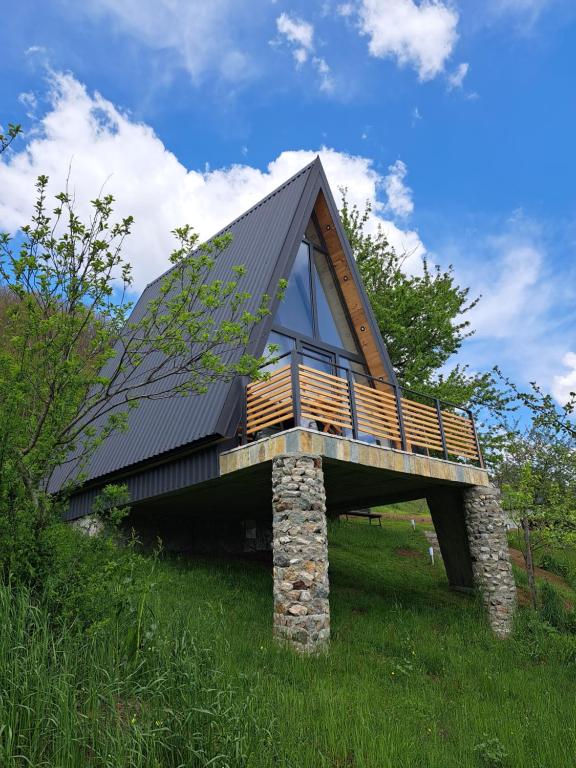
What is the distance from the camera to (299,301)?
12.7 m

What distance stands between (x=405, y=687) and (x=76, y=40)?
11289 millimetres

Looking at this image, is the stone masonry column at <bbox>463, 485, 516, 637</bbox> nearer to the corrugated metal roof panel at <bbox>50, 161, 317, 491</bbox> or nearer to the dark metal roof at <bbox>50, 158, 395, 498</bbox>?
the dark metal roof at <bbox>50, 158, 395, 498</bbox>

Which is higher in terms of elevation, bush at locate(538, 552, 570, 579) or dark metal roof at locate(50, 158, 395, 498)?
dark metal roof at locate(50, 158, 395, 498)

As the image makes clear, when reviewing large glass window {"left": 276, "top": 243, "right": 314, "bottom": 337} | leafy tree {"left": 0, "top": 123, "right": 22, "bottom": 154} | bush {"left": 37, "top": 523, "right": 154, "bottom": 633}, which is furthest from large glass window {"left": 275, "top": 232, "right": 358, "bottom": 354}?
bush {"left": 37, "top": 523, "right": 154, "bottom": 633}

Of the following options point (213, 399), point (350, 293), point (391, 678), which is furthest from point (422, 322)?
point (391, 678)

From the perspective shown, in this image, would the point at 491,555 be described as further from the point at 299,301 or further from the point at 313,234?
the point at 313,234

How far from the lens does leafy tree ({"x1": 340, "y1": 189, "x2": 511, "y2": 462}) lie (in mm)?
19328

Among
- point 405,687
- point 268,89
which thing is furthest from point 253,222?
point 405,687

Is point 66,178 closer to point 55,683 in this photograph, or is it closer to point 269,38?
point 55,683

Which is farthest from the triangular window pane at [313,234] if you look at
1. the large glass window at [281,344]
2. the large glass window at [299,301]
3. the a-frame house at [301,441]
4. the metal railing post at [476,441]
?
the metal railing post at [476,441]

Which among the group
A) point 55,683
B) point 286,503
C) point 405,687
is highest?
point 286,503

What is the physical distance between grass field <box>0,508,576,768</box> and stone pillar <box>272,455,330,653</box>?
425 millimetres

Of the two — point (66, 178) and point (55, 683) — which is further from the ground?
point (66, 178)

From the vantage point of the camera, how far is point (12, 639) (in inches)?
163
